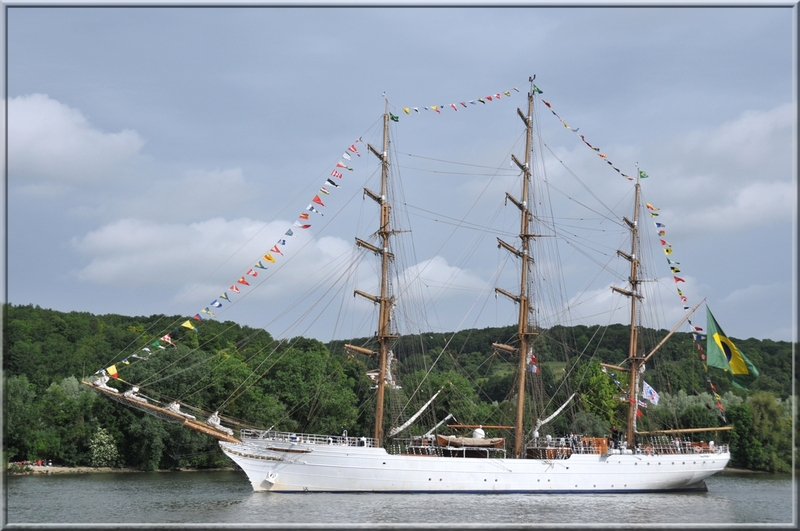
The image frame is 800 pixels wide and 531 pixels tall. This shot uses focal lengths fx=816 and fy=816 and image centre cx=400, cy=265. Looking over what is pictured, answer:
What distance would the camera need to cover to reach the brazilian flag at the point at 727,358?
50.2 m

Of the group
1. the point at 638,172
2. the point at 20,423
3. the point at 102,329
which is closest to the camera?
the point at 638,172

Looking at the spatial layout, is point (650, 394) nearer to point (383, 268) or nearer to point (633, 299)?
point (633, 299)

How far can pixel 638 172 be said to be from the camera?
2370 inches

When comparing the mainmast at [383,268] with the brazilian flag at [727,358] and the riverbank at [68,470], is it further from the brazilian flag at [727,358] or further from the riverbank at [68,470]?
the riverbank at [68,470]

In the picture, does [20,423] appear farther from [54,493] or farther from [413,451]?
[413,451]

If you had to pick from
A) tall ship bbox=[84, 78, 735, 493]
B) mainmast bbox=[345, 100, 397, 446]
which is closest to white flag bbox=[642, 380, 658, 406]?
tall ship bbox=[84, 78, 735, 493]

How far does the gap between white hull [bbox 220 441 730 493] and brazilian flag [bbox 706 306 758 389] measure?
834 cm

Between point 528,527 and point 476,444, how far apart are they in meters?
18.9

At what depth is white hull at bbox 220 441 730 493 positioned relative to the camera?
4762 centimetres

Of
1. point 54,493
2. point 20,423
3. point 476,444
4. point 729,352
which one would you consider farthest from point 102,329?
point 729,352

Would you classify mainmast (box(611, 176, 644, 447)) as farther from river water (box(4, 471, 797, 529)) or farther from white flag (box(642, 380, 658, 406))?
river water (box(4, 471, 797, 529))

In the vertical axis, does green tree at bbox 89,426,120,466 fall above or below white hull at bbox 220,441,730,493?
below

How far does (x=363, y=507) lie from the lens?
4022 centimetres

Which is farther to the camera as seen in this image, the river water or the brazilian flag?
the brazilian flag
